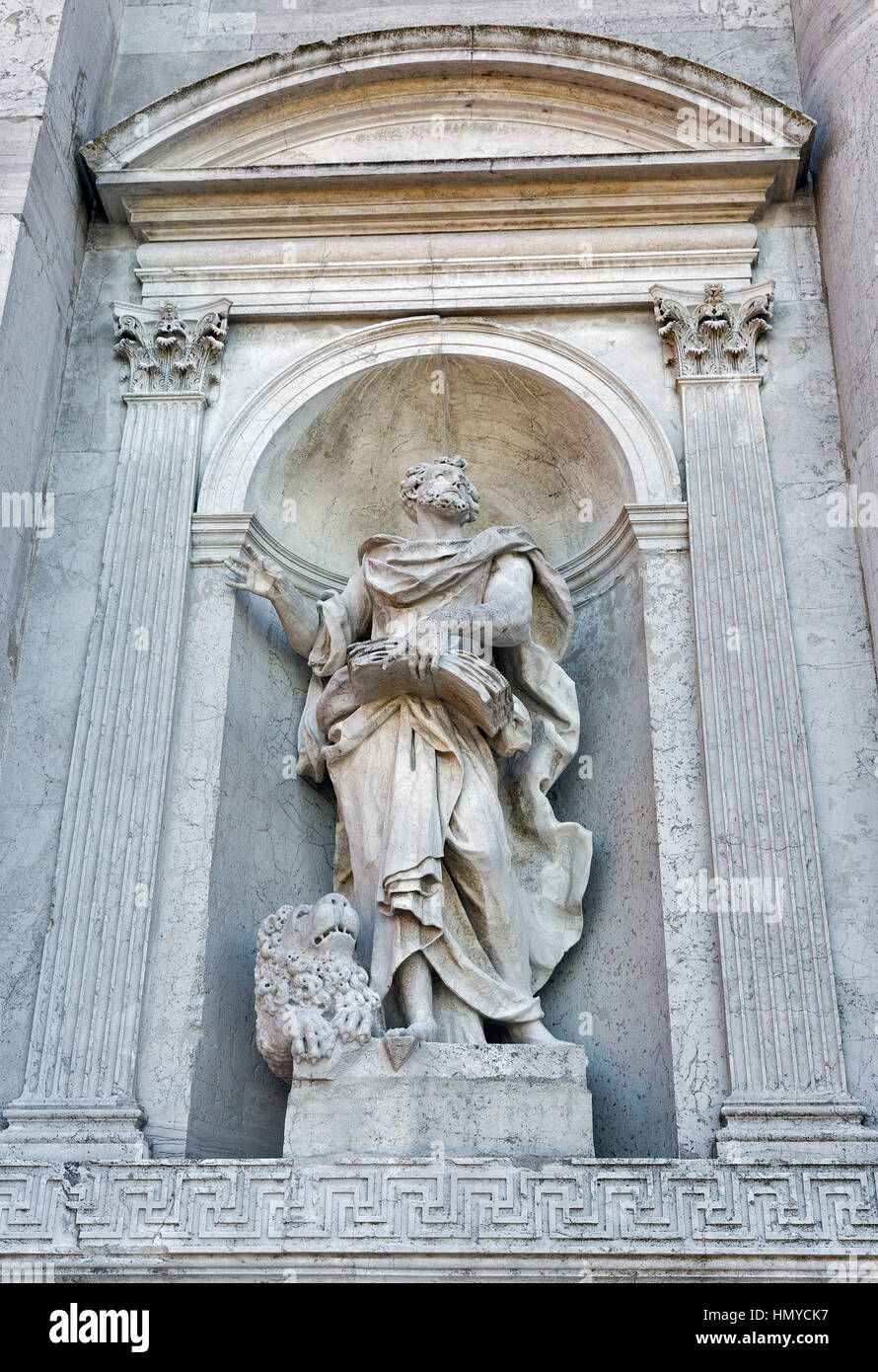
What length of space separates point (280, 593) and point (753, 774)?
260 centimetres

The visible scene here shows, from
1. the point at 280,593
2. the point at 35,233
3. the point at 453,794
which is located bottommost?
the point at 453,794

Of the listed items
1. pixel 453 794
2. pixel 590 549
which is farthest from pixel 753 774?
pixel 590 549

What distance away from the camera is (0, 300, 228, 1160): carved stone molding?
708 cm

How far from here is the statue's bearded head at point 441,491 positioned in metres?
8.42

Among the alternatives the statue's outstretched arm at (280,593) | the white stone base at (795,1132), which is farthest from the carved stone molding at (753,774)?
the statue's outstretched arm at (280,593)

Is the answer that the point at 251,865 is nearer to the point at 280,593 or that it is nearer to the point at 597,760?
the point at 280,593

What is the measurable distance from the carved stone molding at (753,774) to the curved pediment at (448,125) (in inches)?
39.9

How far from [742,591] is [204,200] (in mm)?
4265

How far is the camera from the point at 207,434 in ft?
29.8

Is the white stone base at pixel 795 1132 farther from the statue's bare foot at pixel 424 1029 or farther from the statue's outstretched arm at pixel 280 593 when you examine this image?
the statue's outstretched arm at pixel 280 593

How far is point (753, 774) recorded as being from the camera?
768 cm

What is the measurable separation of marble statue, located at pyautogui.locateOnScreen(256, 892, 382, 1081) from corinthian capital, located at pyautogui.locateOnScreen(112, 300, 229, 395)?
139 inches

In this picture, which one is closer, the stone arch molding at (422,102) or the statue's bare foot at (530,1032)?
the statue's bare foot at (530,1032)
